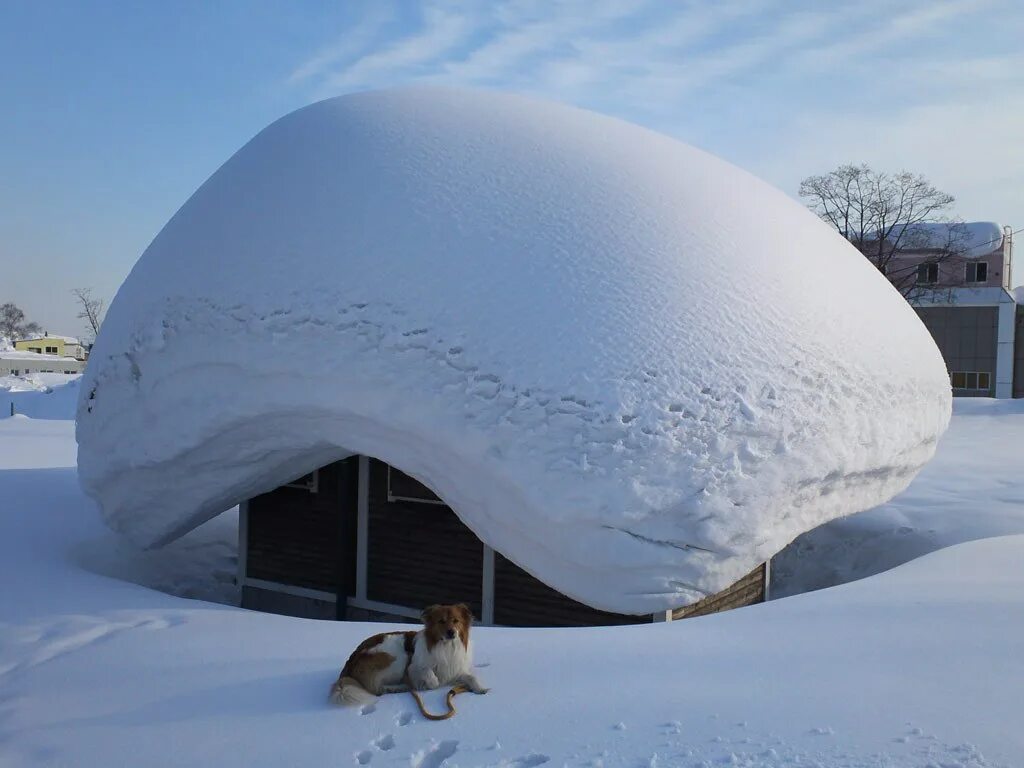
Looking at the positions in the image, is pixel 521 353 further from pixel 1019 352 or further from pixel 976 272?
pixel 976 272

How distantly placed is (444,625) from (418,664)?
21 cm

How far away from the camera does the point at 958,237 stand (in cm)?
3003

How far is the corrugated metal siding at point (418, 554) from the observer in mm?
6665

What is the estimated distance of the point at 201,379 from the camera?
20.7 feet

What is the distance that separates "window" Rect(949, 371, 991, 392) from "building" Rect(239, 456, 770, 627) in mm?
25830

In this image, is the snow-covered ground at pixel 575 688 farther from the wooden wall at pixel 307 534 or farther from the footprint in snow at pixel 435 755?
the wooden wall at pixel 307 534

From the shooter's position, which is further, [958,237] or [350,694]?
[958,237]

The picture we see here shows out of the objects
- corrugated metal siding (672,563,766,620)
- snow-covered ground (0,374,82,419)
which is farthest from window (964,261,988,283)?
snow-covered ground (0,374,82,419)

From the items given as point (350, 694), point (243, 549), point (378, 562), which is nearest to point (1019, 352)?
point (378, 562)

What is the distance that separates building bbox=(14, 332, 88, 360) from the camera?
2950 inches

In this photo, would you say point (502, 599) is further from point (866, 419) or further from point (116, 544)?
point (116, 544)

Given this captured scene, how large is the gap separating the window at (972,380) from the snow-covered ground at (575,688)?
86.3ft

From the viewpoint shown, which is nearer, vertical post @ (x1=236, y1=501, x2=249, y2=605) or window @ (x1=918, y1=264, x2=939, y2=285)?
vertical post @ (x1=236, y1=501, x2=249, y2=605)

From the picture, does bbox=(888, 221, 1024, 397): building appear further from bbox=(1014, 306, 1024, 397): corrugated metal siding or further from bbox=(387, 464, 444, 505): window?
bbox=(387, 464, 444, 505): window
